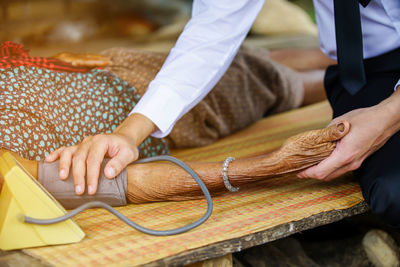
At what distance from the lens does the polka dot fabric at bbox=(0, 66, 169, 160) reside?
1.13 meters

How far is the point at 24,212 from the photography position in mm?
852

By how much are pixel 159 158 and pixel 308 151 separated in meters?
0.34

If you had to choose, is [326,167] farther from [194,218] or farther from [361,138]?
[194,218]

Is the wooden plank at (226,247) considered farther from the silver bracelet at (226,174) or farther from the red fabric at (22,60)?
the red fabric at (22,60)

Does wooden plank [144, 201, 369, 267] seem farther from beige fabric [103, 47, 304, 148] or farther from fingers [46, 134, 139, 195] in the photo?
beige fabric [103, 47, 304, 148]

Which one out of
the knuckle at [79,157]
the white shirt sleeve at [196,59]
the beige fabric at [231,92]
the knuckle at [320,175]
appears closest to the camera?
the knuckle at [79,157]

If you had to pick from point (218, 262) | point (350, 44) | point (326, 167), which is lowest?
point (218, 262)

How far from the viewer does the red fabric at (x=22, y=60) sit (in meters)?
1.26

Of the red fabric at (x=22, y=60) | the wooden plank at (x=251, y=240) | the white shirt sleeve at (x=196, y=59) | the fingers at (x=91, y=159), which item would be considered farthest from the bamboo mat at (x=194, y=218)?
the red fabric at (x=22, y=60)

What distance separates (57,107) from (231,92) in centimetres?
73

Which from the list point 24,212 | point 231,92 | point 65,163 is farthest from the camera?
point 231,92

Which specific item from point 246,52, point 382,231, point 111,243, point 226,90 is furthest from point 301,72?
point 111,243

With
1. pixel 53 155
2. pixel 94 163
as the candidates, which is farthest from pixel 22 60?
pixel 94 163

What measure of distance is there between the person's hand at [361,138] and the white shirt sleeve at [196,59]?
0.38 metres
